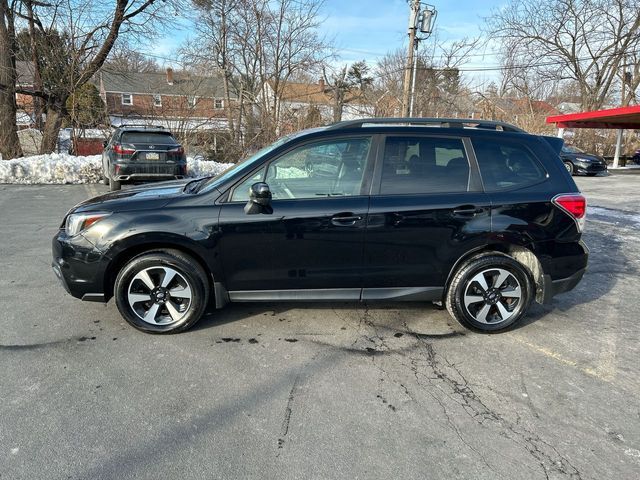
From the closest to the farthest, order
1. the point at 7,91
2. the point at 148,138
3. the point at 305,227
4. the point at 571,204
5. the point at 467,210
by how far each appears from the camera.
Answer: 1. the point at 305,227
2. the point at 467,210
3. the point at 571,204
4. the point at 148,138
5. the point at 7,91

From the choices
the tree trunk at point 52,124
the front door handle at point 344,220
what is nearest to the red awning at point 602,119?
the front door handle at point 344,220

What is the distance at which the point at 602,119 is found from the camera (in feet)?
77.5

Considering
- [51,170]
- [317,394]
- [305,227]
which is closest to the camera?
[317,394]

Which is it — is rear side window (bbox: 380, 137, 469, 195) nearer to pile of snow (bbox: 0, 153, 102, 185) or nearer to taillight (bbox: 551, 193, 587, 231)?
taillight (bbox: 551, 193, 587, 231)

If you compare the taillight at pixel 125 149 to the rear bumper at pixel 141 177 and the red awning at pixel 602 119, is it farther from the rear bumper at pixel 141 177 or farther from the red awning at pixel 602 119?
the red awning at pixel 602 119

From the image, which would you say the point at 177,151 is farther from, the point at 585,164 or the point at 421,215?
the point at 585,164

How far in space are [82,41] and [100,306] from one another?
16.3 metres

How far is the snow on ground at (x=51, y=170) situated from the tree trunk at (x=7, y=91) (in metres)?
3.20

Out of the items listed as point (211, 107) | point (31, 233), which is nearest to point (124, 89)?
point (211, 107)

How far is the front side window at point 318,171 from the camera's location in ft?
11.6

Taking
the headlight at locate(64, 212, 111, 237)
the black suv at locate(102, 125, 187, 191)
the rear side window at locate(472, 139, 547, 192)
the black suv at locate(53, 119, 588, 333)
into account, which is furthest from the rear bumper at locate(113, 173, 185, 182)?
the rear side window at locate(472, 139, 547, 192)

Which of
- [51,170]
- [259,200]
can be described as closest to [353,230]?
[259,200]

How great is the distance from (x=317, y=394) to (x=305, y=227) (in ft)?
4.32

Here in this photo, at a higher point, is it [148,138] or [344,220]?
[148,138]
